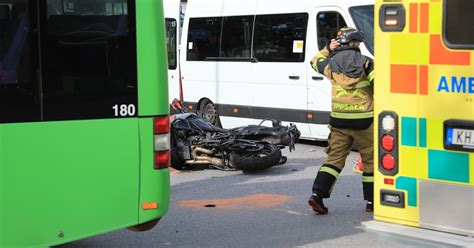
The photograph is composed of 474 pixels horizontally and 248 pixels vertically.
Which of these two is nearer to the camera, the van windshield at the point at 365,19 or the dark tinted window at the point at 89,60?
the dark tinted window at the point at 89,60

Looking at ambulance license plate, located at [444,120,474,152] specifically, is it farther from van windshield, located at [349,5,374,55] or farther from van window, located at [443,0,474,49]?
van windshield, located at [349,5,374,55]

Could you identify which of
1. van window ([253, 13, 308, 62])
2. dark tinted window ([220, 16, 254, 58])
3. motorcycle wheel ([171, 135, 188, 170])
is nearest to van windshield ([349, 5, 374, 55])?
van window ([253, 13, 308, 62])

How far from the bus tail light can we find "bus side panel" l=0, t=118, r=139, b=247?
158 mm

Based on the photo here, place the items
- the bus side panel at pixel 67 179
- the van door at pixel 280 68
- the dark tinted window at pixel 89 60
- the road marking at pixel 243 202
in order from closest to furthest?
1. the bus side panel at pixel 67 179
2. the dark tinted window at pixel 89 60
3. the road marking at pixel 243 202
4. the van door at pixel 280 68

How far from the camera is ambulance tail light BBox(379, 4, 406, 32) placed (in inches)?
186

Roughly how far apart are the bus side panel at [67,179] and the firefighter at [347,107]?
271 centimetres

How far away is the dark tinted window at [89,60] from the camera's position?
16.8 ft

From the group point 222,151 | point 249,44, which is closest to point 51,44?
point 222,151

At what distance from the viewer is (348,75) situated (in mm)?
7422

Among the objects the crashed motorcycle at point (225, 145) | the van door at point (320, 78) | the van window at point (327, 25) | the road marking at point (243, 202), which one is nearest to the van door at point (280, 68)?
the van door at point (320, 78)

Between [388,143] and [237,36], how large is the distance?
9.56 metres

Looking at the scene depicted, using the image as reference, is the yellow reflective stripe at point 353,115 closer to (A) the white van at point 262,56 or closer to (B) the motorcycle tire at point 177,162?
(B) the motorcycle tire at point 177,162

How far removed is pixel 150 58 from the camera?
545 centimetres

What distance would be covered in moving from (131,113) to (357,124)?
9.14 feet
